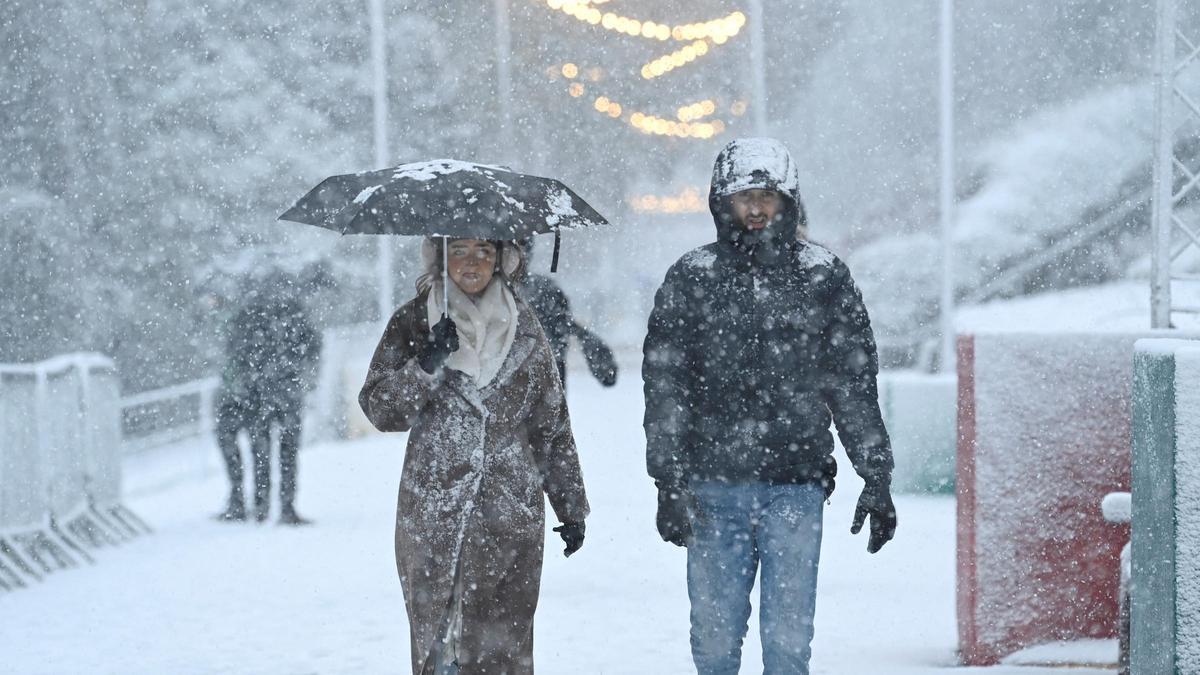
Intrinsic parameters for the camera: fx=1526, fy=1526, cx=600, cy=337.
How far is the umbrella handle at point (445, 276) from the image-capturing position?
4414mm

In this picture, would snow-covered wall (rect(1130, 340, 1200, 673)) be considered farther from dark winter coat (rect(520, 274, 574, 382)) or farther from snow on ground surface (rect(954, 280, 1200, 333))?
snow on ground surface (rect(954, 280, 1200, 333))

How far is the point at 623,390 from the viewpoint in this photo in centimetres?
2402

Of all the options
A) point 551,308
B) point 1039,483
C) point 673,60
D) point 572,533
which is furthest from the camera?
point 673,60

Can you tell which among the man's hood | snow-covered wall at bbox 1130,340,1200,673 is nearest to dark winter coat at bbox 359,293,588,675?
the man's hood

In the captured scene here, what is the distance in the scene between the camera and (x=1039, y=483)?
5.91 metres

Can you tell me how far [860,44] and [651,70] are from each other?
20.1 ft

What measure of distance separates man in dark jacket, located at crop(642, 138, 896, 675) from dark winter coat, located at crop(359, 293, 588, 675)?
0.39 m

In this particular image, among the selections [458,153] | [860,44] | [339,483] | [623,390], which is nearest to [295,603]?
[339,483]

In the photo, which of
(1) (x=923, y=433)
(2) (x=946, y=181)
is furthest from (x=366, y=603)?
(2) (x=946, y=181)

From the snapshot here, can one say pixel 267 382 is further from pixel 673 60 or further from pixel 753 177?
pixel 673 60

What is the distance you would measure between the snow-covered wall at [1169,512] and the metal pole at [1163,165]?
231 centimetres

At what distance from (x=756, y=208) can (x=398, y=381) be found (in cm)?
115

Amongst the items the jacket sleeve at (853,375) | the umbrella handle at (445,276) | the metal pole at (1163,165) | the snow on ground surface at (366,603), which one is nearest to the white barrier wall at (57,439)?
the snow on ground surface at (366,603)

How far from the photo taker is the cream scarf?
4461 millimetres
